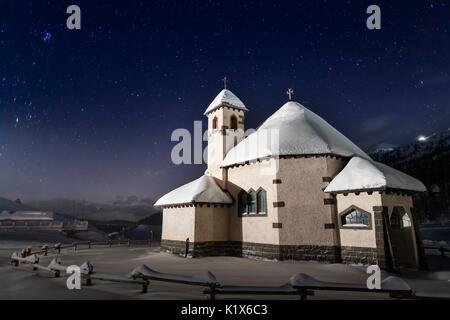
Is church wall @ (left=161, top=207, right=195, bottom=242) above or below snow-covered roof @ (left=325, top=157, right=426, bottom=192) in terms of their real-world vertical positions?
below

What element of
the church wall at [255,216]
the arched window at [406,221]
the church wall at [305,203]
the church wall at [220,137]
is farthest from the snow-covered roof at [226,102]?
the arched window at [406,221]

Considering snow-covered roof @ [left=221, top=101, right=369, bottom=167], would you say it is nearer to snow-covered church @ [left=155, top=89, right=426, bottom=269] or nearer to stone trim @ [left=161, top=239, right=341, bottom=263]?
snow-covered church @ [left=155, top=89, right=426, bottom=269]

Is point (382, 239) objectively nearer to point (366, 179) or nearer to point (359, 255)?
point (359, 255)

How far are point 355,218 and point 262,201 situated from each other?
15.5 feet

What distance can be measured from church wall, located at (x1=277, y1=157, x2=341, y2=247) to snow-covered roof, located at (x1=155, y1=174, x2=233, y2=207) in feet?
13.0

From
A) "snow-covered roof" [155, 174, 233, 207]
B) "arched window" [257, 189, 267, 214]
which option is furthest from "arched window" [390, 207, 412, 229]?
"snow-covered roof" [155, 174, 233, 207]

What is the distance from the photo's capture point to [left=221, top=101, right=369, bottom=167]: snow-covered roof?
14665 mm

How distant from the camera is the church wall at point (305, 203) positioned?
13570 mm

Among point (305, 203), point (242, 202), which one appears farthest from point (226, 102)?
point (305, 203)

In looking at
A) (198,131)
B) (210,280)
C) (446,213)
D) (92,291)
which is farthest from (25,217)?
(446,213)

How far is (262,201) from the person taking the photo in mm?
15531
